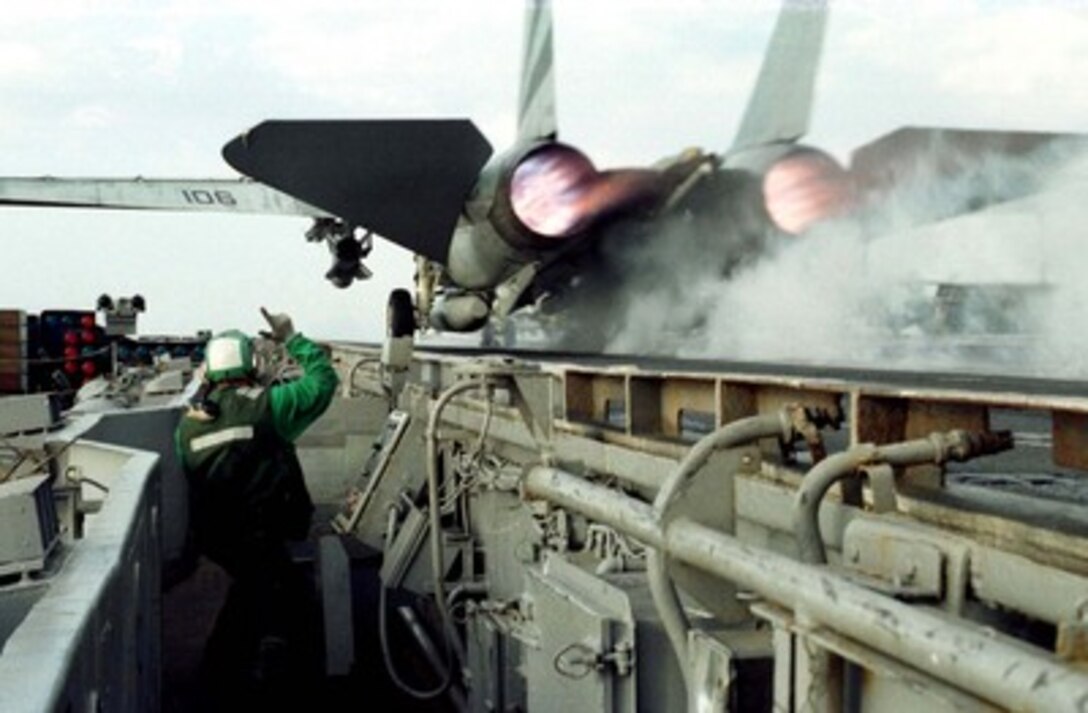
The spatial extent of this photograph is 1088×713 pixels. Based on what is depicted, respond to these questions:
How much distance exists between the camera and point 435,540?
19.2ft

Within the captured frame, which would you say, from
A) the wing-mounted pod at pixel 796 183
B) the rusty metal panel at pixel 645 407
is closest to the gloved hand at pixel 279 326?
the rusty metal panel at pixel 645 407

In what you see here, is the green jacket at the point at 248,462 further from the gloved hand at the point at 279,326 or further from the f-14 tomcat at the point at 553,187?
the f-14 tomcat at the point at 553,187

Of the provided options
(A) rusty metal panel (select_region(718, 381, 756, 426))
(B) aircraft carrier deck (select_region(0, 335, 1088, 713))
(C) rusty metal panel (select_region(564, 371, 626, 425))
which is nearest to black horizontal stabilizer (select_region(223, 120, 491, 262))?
(B) aircraft carrier deck (select_region(0, 335, 1088, 713))

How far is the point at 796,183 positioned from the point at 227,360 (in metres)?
5.75

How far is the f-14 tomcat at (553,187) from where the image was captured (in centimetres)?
1175

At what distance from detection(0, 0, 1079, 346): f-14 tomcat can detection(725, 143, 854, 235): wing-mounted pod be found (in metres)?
0.01

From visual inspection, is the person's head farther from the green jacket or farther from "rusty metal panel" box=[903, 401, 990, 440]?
"rusty metal panel" box=[903, 401, 990, 440]

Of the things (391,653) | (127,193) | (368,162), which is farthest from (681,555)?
(127,193)

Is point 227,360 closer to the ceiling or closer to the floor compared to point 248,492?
closer to the ceiling

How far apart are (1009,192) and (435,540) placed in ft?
18.7

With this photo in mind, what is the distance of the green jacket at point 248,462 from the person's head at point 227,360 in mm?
87

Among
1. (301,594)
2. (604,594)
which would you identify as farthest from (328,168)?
(604,594)

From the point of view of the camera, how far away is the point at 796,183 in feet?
37.0

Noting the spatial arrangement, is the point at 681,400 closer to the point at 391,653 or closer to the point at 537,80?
the point at 391,653
